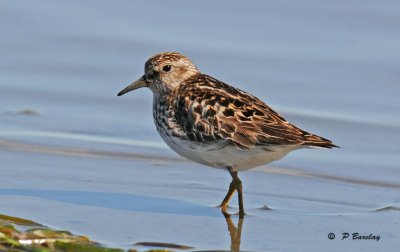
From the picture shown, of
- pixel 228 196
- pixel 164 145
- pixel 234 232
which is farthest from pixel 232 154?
pixel 164 145

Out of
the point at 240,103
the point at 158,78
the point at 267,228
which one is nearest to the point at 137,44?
the point at 158,78

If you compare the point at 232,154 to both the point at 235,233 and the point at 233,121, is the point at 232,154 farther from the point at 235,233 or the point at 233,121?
the point at 235,233

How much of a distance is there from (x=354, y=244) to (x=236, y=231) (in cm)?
86

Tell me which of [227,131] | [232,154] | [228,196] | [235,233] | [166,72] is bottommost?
[235,233]

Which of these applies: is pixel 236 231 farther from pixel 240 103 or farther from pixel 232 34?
pixel 232 34

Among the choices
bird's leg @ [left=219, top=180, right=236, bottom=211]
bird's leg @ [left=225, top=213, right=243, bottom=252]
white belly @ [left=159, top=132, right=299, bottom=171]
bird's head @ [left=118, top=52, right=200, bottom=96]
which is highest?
bird's head @ [left=118, top=52, right=200, bottom=96]

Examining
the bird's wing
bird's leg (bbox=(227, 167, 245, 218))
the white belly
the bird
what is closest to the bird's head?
the bird

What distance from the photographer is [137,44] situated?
1233cm

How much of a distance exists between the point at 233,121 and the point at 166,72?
1.08 m

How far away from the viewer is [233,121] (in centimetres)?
793

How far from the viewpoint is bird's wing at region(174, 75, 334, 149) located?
7793 mm

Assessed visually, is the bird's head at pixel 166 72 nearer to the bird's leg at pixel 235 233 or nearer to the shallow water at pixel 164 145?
the shallow water at pixel 164 145

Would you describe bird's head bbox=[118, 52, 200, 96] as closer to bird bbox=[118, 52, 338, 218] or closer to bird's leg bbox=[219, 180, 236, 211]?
bird bbox=[118, 52, 338, 218]

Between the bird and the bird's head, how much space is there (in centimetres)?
28
